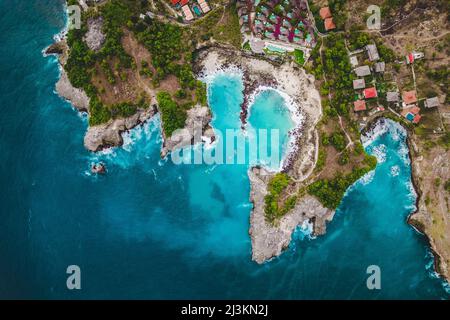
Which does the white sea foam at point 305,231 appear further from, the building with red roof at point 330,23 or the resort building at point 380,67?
the building with red roof at point 330,23

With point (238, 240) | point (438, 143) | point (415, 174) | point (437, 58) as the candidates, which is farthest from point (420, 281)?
point (437, 58)

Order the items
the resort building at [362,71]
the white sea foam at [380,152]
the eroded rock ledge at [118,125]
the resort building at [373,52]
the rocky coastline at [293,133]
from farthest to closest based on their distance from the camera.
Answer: the white sea foam at [380,152]
the eroded rock ledge at [118,125]
the rocky coastline at [293,133]
the resort building at [362,71]
the resort building at [373,52]

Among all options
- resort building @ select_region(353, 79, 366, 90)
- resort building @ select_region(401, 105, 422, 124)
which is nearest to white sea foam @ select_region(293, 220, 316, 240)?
resort building @ select_region(353, 79, 366, 90)

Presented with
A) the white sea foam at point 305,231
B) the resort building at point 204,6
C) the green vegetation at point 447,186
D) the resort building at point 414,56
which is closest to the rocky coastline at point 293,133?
the white sea foam at point 305,231

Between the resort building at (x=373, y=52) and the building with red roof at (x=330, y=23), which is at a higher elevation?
the building with red roof at (x=330, y=23)

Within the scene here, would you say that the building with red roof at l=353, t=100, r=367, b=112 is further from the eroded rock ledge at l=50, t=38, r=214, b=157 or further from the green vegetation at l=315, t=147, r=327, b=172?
the eroded rock ledge at l=50, t=38, r=214, b=157

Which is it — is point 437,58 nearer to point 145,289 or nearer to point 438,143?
point 438,143

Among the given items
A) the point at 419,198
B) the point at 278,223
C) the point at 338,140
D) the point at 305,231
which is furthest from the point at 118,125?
the point at 419,198
